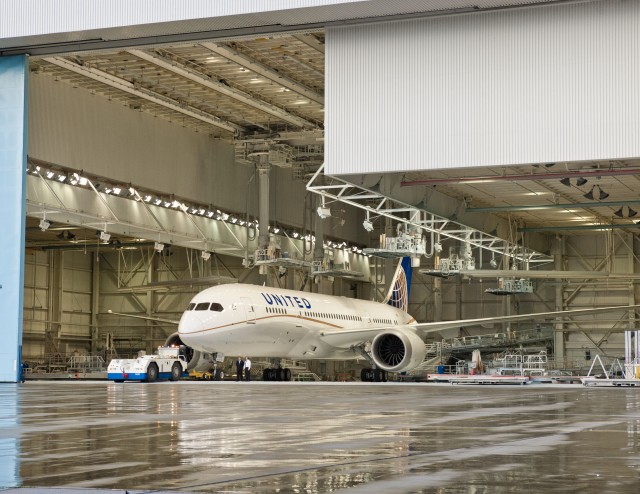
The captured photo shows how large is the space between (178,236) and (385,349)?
12234 mm

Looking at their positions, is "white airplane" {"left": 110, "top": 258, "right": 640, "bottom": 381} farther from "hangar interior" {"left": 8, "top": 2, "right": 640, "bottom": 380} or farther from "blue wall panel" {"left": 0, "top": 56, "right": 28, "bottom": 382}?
"blue wall panel" {"left": 0, "top": 56, "right": 28, "bottom": 382}

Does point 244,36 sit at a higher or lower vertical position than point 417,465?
higher

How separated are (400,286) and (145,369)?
1844 cm

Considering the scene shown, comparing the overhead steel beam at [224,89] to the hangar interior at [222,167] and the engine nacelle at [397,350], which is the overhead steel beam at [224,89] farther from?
the engine nacelle at [397,350]

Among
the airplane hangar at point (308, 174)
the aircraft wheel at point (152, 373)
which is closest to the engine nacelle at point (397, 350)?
the airplane hangar at point (308, 174)

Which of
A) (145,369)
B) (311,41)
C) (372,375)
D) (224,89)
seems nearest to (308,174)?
(224,89)

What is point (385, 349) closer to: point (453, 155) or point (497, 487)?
point (453, 155)

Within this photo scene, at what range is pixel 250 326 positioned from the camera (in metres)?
32.2

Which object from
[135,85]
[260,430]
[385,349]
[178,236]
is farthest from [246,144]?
[260,430]

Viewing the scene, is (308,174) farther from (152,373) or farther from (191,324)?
(191,324)

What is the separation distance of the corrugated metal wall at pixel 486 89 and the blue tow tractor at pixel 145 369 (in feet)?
37.2

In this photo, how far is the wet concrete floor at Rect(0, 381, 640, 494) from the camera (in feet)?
19.4

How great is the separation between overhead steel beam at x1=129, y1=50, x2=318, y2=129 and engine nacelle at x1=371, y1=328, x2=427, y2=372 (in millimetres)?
10589

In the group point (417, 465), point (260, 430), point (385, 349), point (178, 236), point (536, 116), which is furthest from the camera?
point (178, 236)
